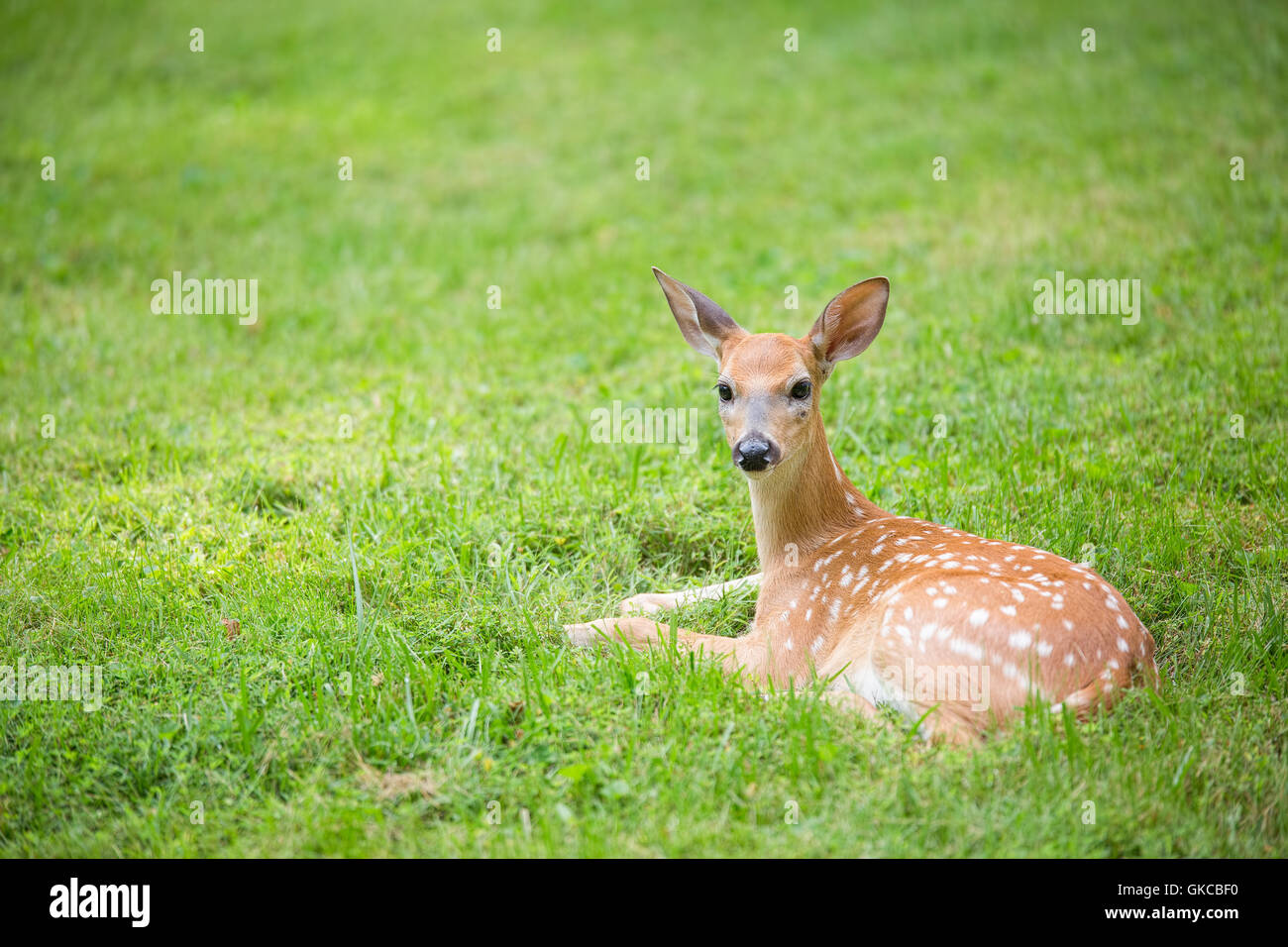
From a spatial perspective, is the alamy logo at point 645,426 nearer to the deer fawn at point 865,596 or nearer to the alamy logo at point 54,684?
the deer fawn at point 865,596

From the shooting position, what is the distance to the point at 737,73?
13.1m

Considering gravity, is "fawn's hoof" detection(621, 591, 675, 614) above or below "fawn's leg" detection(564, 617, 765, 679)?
above

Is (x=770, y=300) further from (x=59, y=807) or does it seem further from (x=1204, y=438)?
(x=59, y=807)

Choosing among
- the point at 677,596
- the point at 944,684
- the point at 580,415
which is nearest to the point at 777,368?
the point at 677,596

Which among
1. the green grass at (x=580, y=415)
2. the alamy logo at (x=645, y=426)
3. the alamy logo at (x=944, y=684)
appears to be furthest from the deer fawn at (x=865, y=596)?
the alamy logo at (x=645, y=426)

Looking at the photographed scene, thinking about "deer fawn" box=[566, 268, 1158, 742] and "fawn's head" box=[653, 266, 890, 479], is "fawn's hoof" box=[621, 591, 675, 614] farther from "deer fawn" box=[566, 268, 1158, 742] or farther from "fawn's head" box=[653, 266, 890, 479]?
"fawn's head" box=[653, 266, 890, 479]

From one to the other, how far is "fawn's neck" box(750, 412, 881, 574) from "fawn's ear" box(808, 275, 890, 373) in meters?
0.30

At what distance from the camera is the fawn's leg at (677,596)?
4.59 meters

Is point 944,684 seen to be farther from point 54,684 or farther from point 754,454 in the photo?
point 54,684

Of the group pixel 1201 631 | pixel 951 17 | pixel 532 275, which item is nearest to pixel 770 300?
pixel 532 275

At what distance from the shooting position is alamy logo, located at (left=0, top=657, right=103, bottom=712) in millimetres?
3963
